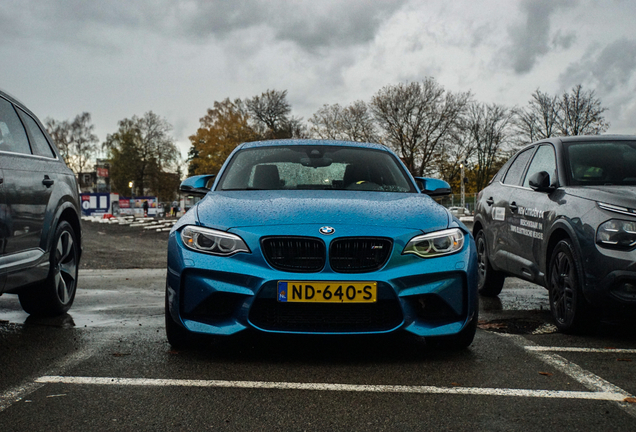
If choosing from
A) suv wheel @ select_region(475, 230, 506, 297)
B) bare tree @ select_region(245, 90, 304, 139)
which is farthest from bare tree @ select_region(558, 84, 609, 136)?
suv wheel @ select_region(475, 230, 506, 297)

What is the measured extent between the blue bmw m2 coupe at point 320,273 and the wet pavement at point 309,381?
0.25m

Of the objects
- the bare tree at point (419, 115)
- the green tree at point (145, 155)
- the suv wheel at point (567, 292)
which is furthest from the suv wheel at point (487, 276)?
the green tree at point (145, 155)

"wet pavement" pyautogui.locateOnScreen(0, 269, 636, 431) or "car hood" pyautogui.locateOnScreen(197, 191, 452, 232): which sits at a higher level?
"car hood" pyautogui.locateOnScreen(197, 191, 452, 232)

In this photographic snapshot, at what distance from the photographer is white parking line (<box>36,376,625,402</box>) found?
3518 millimetres

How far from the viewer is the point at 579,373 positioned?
3.99 meters

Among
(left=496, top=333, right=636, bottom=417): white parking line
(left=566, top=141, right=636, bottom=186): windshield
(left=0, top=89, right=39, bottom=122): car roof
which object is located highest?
(left=0, top=89, right=39, bottom=122): car roof

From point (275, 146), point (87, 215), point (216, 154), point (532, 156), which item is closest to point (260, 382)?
point (275, 146)

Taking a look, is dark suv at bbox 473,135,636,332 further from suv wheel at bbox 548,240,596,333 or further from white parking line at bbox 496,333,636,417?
white parking line at bbox 496,333,636,417

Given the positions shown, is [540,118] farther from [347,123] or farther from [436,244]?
[436,244]

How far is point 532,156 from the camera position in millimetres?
6781

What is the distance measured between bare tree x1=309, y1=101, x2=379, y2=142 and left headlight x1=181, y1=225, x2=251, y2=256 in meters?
42.9

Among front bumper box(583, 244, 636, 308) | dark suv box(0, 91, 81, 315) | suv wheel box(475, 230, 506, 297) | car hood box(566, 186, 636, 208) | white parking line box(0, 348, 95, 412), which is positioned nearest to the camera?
white parking line box(0, 348, 95, 412)

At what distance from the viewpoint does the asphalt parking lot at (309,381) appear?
3080 mm

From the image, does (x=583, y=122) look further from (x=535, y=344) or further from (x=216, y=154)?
(x=535, y=344)
